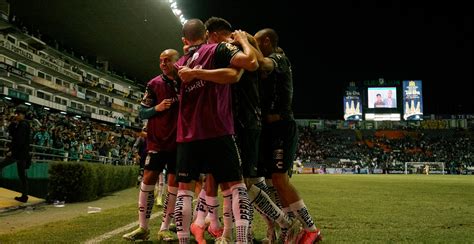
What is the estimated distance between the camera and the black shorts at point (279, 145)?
447 cm

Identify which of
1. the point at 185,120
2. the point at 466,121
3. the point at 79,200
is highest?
the point at 466,121

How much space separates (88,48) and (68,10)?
1002 cm

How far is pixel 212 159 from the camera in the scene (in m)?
Answer: 3.57

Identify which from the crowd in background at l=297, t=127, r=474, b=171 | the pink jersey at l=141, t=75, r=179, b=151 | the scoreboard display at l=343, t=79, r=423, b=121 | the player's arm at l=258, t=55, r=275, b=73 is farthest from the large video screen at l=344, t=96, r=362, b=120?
the player's arm at l=258, t=55, r=275, b=73

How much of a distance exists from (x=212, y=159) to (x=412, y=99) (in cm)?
5579

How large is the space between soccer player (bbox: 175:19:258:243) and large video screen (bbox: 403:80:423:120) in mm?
54800

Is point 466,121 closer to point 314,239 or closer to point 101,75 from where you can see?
point 101,75

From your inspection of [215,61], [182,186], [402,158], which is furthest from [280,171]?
[402,158]

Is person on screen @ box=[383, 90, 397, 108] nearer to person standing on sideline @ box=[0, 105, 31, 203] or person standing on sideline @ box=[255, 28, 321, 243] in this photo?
person standing on sideline @ box=[0, 105, 31, 203]

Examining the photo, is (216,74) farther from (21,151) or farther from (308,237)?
(21,151)

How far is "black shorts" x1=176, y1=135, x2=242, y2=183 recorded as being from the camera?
11.6 feet

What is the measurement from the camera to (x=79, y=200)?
1120 centimetres

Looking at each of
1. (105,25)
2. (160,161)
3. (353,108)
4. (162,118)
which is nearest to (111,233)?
(160,161)

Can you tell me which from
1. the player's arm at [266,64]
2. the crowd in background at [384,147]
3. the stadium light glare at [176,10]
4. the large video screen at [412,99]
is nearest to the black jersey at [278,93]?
the player's arm at [266,64]
